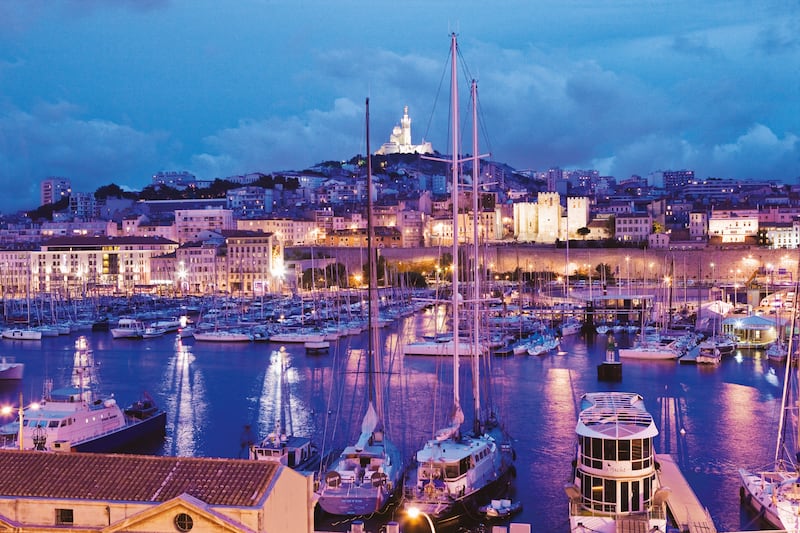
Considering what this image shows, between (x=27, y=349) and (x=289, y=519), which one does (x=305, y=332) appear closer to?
(x=27, y=349)

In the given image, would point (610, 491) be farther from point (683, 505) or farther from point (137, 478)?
point (137, 478)

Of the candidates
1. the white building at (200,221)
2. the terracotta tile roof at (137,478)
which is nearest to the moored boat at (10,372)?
the terracotta tile roof at (137,478)

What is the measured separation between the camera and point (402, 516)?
914 cm

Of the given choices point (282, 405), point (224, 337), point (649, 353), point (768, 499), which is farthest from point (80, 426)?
point (224, 337)

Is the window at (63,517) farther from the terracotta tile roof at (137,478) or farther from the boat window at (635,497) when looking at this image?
the boat window at (635,497)

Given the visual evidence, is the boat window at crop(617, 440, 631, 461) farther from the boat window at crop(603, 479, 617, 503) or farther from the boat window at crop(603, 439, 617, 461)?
the boat window at crop(603, 479, 617, 503)

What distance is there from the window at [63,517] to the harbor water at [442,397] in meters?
5.58

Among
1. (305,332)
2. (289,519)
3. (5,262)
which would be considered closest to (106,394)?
(305,332)

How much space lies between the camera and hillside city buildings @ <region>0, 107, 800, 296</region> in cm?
4484

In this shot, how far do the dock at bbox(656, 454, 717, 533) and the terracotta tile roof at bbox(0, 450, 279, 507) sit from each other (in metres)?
4.53

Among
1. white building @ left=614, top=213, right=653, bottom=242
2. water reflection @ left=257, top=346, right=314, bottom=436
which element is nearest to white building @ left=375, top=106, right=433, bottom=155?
white building @ left=614, top=213, right=653, bottom=242

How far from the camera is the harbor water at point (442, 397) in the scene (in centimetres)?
1163

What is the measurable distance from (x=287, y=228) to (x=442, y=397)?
39744 millimetres

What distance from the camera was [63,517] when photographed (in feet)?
16.2
